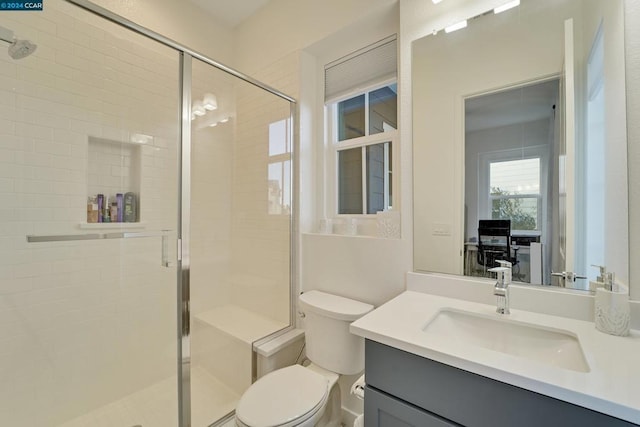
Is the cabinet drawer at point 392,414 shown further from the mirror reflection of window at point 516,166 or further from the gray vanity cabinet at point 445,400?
the mirror reflection of window at point 516,166

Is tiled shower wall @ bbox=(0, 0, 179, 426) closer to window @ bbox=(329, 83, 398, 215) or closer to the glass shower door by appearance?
the glass shower door

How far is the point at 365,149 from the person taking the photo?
6.27 ft

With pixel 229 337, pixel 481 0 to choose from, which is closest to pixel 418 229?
pixel 481 0

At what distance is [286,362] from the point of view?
5.87ft

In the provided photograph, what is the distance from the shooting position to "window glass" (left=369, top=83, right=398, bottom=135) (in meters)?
1.76

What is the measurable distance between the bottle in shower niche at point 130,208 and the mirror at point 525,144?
176cm

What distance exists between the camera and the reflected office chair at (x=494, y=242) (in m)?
1.18

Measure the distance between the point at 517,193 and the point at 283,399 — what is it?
4.43 feet

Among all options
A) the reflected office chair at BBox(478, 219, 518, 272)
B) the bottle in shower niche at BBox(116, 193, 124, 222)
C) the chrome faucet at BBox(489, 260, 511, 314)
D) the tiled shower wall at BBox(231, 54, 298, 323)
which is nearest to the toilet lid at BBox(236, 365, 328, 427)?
the tiled shower wall at BBox(231, 54, 298, 323)

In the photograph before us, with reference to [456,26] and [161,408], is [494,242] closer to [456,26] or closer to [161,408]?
[456,26]

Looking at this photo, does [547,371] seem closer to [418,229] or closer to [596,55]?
[418,229]

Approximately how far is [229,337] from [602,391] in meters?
1.80

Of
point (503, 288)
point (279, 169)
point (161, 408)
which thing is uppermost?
point (279, 169)

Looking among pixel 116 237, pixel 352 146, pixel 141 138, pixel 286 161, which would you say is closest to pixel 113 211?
pixel 116 237
